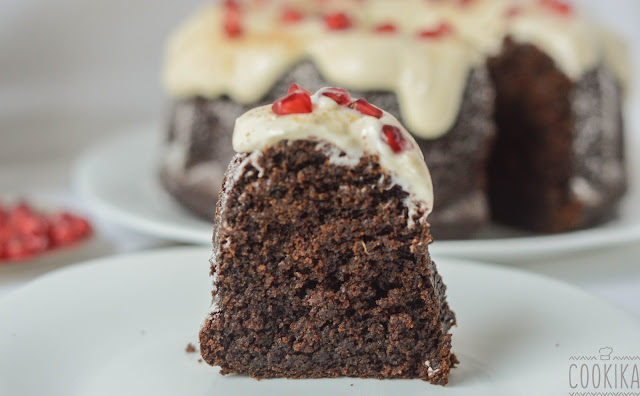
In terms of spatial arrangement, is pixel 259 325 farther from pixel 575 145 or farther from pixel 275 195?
pixel 575 145

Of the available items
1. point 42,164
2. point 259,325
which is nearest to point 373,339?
point 259,325

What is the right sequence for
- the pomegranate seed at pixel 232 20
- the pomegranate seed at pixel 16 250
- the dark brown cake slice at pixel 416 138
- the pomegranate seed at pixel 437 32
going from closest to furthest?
the pomegranate seed at pixel 16 250, the dark brown cake slice at pixel 416 138, the pomegranate seed at pixel 437 32, the pomegranate seed at pixel 232 20

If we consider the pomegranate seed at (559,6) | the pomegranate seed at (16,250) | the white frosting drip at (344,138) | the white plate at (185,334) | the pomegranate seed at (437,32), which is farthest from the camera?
the pomegranate seed at (559,6)

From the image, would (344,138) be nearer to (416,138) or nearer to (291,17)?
(416,138)

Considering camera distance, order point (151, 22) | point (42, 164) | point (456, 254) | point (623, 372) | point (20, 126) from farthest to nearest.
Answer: point (151, 22) → point (20, 126) → point (42, 164) → point (456, 254) → point (623, 372)

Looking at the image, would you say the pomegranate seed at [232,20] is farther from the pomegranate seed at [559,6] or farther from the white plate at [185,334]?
the pomegranate seed at [559,6]

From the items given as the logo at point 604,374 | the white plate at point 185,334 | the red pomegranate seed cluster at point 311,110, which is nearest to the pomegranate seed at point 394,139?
the red pomegranate seed cluster at point 311,110
